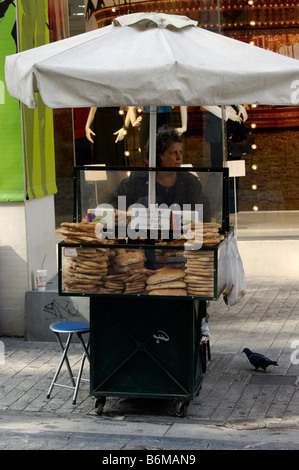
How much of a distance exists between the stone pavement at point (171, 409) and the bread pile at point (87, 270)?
38.5 inches

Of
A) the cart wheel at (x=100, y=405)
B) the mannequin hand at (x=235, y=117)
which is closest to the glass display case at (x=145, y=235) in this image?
the cart wheel at (x=100, y=405)

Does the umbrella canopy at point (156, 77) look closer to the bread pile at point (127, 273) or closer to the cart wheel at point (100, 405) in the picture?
the bread pile at point (127, 273)

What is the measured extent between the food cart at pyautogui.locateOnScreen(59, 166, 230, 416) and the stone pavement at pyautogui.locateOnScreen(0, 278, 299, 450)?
0.24 meters

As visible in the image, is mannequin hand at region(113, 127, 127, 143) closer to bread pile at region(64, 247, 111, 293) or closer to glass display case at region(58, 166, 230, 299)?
glass display case at region(58, 166, 230, 299)

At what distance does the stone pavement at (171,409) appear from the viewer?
5602 millimetres

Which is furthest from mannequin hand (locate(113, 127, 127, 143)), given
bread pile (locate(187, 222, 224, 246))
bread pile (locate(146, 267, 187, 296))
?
bread pile (locate(146, 267, 187, 296))

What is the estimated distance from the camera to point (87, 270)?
6.14 meters

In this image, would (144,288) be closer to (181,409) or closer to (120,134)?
(181,409)

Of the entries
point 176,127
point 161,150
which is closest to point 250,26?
point 176,127

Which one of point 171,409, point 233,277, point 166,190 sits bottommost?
point 171,409

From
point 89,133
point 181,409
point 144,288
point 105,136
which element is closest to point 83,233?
point 144,288

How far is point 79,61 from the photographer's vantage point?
6.11 m

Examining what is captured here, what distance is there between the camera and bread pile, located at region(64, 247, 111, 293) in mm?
6121

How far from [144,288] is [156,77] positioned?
148cm
